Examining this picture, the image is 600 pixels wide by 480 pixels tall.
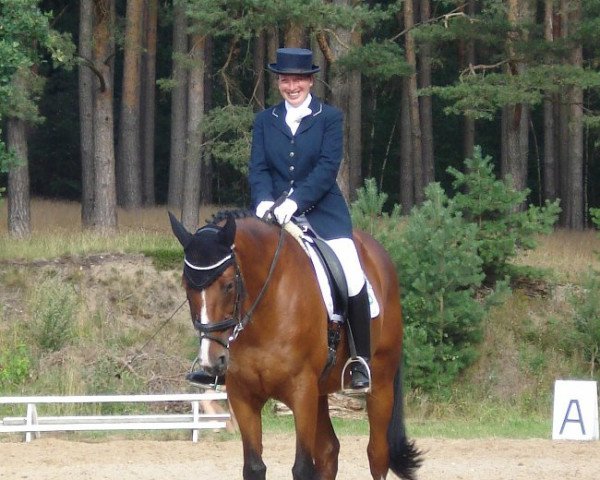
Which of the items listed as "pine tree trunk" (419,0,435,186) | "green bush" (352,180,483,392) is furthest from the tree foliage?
"pine tree trunk" (419,0,435,186)

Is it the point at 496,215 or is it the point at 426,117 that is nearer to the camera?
the point at 496,215

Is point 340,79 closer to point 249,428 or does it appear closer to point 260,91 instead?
point 260,91

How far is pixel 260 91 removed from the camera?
3203 cm

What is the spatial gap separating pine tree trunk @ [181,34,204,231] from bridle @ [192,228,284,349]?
1743 cm

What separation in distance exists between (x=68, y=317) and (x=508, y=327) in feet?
23.5

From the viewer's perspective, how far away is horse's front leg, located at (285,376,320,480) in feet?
22.1

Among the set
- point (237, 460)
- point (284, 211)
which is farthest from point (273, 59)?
point (284, 211)

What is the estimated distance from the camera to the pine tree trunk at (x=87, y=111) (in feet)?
87.2

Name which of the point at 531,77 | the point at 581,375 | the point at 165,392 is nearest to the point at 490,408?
the point at 581,375

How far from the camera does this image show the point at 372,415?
8289mm

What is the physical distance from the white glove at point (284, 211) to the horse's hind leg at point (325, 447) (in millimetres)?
1403

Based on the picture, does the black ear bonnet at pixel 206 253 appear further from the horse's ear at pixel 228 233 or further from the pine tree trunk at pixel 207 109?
the pine tree trunk at pixel 207 109

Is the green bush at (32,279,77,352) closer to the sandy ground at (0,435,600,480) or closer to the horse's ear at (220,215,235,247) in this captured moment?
the sandy ground at (0,435,600,480)

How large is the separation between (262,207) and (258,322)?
0.86 m
